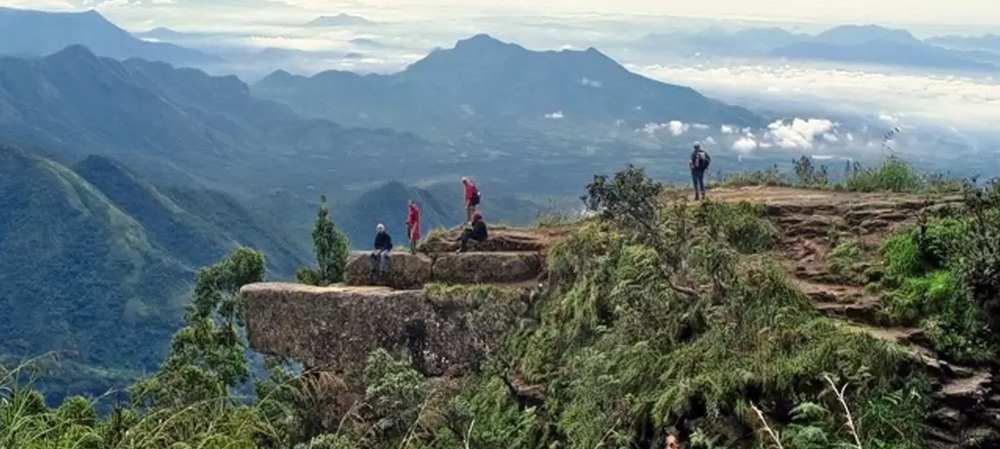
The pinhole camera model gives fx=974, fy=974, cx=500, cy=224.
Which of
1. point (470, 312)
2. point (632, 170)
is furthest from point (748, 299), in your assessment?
point (470, 312)

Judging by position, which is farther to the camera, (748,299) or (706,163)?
(706,163)

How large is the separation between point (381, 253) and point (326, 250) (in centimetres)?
804

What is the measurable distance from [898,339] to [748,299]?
164 centimetres

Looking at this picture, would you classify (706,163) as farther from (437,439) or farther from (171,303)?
(171,303)

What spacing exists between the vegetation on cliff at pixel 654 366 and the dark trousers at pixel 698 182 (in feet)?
5.33

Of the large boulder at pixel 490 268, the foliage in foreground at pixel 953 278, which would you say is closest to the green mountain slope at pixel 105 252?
the large boulder at pixel 490 268

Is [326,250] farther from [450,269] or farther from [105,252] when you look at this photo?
[105,252]

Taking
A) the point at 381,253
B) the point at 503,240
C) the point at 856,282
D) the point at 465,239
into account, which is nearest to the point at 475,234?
the point at 465,239

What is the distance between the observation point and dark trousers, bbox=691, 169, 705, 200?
1524 cm

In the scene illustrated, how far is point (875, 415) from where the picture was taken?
796 cm

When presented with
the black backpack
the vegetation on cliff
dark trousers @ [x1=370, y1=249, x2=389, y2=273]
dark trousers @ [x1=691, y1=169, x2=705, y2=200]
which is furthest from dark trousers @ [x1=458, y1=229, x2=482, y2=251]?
the black backpack

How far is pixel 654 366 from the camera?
10.1 metres

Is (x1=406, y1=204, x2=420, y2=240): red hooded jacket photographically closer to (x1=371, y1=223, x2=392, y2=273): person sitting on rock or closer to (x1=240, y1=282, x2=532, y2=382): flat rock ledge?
(x1=371, y1=223, x2=392, y2=273): person sitting on rock

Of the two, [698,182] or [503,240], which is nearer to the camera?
[698,182]
